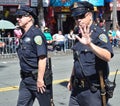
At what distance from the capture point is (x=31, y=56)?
5164 mm

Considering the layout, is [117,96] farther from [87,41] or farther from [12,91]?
[87,41]

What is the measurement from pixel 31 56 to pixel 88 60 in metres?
1.07

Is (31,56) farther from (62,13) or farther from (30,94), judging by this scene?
(62,13)

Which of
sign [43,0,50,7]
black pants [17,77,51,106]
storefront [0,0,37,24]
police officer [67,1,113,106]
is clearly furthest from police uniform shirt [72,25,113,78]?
sign [43,0,50,7]

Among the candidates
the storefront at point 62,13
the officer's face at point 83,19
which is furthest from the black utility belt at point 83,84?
the storefront at point 62,13

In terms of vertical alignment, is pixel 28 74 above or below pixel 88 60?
below

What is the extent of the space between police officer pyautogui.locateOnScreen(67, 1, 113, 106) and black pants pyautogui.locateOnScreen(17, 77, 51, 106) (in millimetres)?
783

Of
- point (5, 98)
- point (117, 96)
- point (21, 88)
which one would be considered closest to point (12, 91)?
point (5, 98)

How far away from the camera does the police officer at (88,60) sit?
13.9ft

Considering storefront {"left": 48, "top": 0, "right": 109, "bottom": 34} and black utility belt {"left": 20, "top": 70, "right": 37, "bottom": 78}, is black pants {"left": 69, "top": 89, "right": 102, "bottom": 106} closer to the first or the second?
black utility belt {"left": 20, "top": 70, "right": 37, "bottom": 78}

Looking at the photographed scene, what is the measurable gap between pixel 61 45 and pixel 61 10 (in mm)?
6255

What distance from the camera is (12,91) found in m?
9.62

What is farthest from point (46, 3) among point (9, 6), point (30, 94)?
point (30, 94)

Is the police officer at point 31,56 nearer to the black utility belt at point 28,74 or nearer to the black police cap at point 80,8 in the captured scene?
the black utility belt at point 28,74
